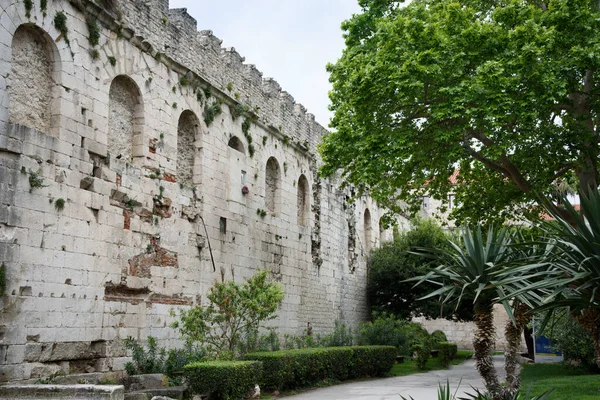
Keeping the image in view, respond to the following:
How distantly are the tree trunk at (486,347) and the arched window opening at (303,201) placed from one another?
13.5 meters

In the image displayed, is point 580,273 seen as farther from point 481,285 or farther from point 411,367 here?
point 411,367

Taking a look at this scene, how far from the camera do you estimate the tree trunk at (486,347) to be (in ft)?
26.4

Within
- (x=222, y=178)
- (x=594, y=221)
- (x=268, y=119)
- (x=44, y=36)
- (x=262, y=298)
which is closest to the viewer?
(x=594, y=221)

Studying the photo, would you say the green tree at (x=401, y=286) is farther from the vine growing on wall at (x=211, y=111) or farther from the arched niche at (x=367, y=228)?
the vine growing on wall at (x=211, y=111)

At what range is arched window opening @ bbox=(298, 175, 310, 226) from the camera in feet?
71.4

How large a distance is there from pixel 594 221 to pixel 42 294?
8220mm

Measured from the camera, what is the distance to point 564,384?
12859mm

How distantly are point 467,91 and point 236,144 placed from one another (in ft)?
22.2

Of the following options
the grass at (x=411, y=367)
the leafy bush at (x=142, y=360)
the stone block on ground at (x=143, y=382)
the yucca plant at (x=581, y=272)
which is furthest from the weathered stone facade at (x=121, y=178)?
the yucca plant at (x=581, y=272)

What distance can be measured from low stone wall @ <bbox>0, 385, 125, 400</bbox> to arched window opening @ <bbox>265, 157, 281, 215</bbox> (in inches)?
436

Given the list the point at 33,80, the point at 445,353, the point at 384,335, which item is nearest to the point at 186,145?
the point at 33,80

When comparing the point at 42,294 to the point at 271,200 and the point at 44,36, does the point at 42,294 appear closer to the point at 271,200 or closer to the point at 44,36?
the point at 44,36

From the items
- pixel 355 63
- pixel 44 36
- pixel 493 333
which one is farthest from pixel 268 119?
pixel 493 333

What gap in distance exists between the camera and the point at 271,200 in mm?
19578
